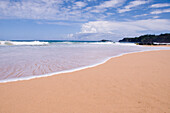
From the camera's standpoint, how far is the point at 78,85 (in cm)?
382

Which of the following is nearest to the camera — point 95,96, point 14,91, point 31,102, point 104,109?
point 104,109

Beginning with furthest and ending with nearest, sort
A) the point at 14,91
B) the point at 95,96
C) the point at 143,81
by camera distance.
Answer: the point at 143,81
the point at 14,91
the point at 95,96

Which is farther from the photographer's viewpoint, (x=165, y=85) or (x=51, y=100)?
(x=165, y=85)

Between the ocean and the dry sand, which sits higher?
the ocean

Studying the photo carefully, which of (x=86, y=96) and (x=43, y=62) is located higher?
(x=43, y=62)

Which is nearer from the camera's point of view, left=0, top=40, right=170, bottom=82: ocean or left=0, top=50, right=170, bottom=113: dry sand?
left=0, top=50, right=170, bottom=113: dry sand

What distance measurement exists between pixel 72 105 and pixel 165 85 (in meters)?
2.90

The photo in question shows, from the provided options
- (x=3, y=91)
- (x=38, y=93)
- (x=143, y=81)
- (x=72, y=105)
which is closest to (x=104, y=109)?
(x=72, y=105)

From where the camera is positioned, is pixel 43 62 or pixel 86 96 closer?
pixel 86 96

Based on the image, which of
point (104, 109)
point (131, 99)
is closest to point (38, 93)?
point (104, 109)

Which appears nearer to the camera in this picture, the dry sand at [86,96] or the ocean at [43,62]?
the dry sand at [86,96]

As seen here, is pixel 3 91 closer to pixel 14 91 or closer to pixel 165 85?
pixel 14 91

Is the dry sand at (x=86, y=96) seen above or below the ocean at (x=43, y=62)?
below

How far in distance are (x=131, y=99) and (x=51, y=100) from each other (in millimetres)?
1834
